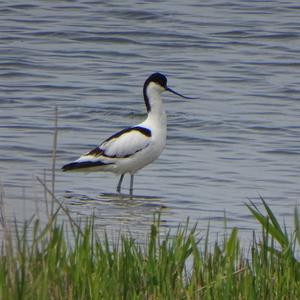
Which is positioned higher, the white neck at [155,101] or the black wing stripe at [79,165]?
the white neck at [155,101]

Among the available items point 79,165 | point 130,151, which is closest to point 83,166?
point 79,165

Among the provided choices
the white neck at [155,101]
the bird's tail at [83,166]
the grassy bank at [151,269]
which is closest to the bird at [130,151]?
the bird's tail at [83,166]

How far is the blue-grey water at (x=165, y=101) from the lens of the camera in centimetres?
1074

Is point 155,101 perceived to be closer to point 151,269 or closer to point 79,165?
point 79,165

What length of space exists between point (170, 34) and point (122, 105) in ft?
16.5

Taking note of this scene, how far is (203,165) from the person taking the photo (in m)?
12.3

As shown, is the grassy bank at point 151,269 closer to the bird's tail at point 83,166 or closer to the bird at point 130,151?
the bird's tail at point 83,166

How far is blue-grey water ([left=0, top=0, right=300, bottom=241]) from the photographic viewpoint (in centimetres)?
1074

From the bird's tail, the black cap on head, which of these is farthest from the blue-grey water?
the black cap on head

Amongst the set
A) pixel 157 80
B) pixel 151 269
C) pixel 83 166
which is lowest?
pixel 83 166

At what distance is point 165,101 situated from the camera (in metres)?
17.1

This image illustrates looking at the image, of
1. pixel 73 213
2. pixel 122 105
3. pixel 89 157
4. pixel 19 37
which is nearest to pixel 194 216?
pixel 73 213

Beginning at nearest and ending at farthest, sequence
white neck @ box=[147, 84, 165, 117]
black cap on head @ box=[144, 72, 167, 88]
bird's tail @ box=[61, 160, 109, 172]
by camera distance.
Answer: bird's tail @ box=[61, 160, 109, 172] → white neck @ box=[147, 84, 165, 117] → black cap on head @ box=[144, 72, 167, 88]

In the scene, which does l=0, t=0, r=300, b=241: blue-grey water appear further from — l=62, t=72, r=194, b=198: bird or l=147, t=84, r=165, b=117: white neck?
l=147, t=84, r=165, b=117: white neck
